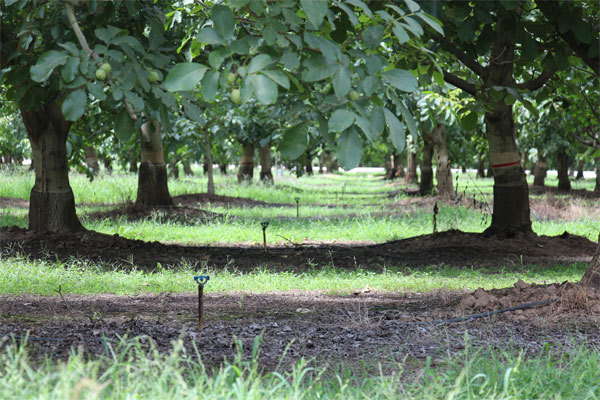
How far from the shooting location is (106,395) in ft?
8.55

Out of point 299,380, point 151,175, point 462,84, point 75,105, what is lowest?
point 299,380

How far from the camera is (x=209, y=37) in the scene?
9.66 feet

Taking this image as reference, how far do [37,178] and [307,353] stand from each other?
21.1 feet

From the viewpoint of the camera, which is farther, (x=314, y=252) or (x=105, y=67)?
(x=314, y=252)

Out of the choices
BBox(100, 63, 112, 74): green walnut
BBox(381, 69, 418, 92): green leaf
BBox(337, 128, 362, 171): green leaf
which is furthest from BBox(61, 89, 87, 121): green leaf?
BBox(381, 69, 418, 92): green leaf

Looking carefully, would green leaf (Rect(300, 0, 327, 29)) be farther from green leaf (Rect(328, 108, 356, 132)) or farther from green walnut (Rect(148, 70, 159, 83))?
green walnut (Rect(148, 70, 159, 83))

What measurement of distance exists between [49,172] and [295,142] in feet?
22.3

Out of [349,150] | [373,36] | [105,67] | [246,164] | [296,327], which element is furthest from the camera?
[246,164]

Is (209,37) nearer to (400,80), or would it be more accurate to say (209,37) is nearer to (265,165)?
(400,80)

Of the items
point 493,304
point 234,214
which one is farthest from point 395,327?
point 234,214

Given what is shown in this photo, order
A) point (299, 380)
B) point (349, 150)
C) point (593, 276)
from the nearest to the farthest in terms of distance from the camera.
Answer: point (299, 380) → point (349, 150) → point (593, 276)

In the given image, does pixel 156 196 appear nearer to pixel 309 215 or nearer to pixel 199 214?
pixel 199 214

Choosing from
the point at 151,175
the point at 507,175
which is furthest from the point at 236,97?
the point at 151,175

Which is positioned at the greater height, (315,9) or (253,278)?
(315,9)
